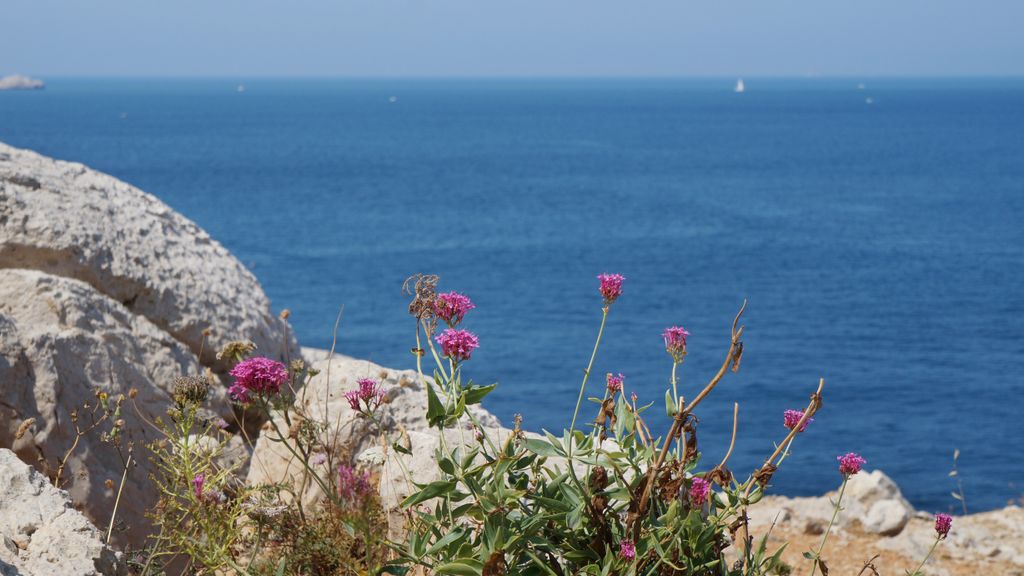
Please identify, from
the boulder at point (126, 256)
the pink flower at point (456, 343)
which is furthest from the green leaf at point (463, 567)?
the boulder at point (126, 256)

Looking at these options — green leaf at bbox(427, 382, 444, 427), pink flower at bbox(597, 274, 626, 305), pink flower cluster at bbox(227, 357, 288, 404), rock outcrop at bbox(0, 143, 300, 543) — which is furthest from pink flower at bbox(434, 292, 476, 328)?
rock outcrop at bbox(0, 143, 300, 543)

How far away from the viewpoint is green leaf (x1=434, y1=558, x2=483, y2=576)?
3111mm

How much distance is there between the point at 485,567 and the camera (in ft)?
10.0

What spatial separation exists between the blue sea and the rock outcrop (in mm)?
15091

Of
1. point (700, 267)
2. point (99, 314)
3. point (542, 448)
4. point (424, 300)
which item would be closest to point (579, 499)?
point (542, 448)

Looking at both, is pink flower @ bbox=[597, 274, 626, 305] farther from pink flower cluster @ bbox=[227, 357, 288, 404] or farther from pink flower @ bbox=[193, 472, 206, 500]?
pink flower @ bbox=[193, 472, 206, 500]

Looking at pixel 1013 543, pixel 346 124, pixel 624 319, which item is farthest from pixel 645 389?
pixel 346 124

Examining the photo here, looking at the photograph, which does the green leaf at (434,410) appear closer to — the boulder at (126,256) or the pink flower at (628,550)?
the pink flower at (628,550)

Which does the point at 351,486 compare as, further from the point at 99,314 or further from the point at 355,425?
the point at 99,314

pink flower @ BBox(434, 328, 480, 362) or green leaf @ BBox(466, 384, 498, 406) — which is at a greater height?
pink flower @ BBox(434, 328, 480, 362)

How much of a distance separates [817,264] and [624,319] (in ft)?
52.3

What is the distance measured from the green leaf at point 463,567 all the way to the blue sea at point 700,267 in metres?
17.3

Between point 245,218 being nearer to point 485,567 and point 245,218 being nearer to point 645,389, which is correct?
point 645,389

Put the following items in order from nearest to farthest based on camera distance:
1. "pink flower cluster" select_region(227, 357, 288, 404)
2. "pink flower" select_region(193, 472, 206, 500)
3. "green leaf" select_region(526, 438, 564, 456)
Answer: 1. "pink flower cluster" select_region(227, 357, 288, 404)
2. "green leaf" select_region(526, 438, 564, 456)
3. "pink flower" select_region(193, 472, 206, 500)
